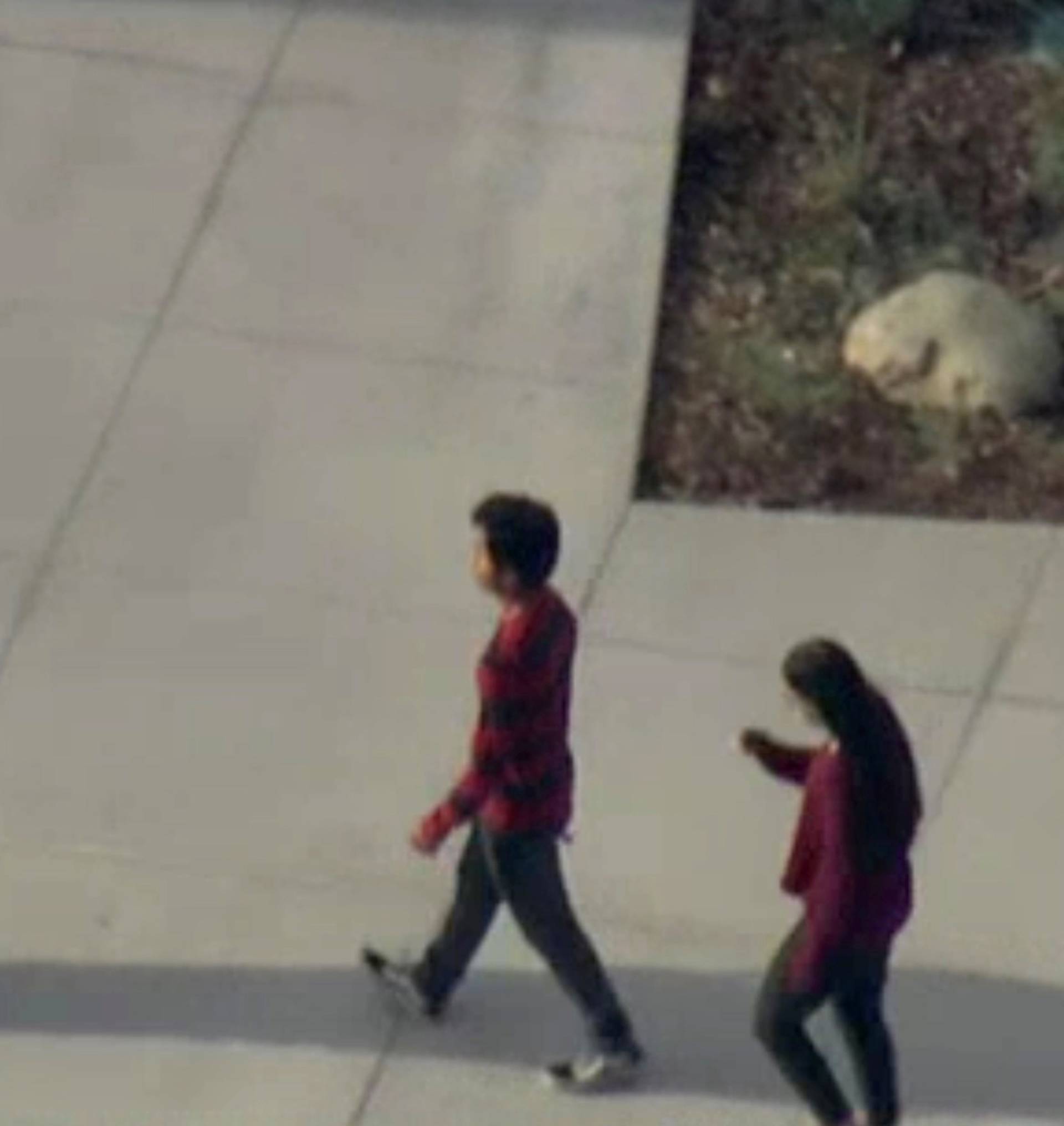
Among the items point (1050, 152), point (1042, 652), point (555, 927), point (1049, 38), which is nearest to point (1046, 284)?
point (1050, 152)

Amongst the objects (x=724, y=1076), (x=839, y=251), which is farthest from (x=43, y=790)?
(x=839, y=251)

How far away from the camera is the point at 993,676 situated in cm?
1155

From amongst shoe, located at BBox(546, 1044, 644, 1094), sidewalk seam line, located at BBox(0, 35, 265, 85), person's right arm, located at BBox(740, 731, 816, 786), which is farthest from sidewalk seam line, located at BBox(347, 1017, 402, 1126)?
sidewalk seam line, located at BBox(0, 35, 265, 85)

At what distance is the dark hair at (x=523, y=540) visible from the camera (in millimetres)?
9555

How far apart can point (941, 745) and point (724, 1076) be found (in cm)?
123

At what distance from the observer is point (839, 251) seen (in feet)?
42.4

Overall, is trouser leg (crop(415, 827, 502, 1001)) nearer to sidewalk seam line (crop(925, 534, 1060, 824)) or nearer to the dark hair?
the dark hair

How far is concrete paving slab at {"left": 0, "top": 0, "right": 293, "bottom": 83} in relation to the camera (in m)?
13.8

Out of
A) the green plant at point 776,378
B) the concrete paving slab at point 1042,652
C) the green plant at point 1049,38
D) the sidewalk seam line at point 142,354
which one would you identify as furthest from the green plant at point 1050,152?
the sidewalk seam line at point 142,354

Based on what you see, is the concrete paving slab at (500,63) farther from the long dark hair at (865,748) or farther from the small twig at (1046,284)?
the long dark hair at (865,748)

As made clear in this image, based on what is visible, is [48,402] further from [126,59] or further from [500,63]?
[500,63]

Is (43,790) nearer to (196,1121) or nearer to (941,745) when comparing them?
(196,1121)

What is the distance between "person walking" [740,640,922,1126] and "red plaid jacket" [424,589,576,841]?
0.39 meters

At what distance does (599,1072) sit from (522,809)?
77cm
